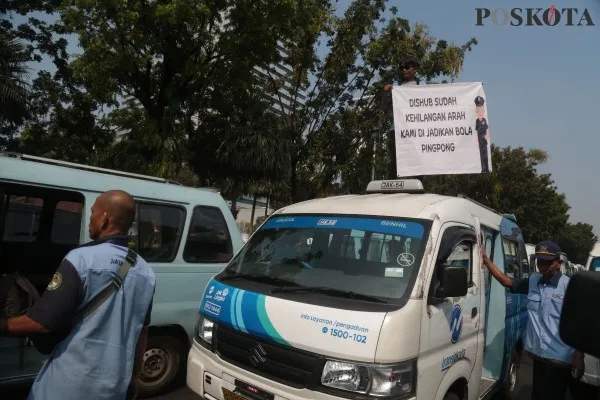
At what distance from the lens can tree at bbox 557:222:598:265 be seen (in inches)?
2106

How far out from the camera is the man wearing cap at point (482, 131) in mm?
5691

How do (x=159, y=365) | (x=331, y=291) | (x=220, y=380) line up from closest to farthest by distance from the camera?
(x=331, y=291) → (x=220, y=380) → (x=159, y=365)

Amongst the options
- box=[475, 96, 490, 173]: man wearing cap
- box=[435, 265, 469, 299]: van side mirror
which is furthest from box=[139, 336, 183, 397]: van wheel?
box=[475, 96, 490, 173]: man wearing cap

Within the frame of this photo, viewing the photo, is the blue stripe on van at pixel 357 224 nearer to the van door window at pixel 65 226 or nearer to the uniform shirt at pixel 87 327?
the uniform shirt at pixel 87 327

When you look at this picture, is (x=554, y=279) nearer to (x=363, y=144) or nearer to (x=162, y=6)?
(x=162, y=6)

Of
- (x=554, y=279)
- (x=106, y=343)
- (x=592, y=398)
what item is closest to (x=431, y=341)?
(x=554, y=279)

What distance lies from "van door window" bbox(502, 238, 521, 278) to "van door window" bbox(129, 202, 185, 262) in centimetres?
370

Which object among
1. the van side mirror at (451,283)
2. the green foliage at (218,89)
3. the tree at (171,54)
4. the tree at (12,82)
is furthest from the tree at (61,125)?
the van side mirror at (451,283)

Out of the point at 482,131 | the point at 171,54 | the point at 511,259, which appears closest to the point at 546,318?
the point at 511,259

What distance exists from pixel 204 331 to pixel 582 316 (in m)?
2.83

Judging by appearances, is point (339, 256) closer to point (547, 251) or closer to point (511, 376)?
point (547, 251)

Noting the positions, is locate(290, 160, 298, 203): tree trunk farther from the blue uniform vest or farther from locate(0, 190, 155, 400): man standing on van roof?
locate(0, 190, 155, 400): man standing on van roof

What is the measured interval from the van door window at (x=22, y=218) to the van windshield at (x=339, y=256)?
8.41 feet

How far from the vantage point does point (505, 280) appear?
175 inches
